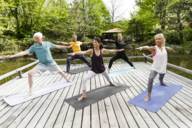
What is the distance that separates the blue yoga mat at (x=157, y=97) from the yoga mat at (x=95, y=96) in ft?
2.12

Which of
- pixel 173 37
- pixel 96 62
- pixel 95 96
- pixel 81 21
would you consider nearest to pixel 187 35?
pixel 173 37

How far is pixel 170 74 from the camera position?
715 cm

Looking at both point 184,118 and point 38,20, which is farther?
point 38,20

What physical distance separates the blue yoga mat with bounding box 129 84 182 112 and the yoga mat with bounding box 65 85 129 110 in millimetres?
645

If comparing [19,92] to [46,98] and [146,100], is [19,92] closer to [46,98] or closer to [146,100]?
[46,98]

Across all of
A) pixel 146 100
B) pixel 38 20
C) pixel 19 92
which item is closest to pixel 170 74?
pixel 146 100

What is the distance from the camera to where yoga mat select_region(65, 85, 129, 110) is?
4.30m

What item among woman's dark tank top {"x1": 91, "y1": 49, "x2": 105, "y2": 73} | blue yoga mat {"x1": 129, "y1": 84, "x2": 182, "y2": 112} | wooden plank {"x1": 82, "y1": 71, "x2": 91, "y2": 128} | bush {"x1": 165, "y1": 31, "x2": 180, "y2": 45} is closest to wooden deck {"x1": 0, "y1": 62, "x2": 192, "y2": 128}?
wooden plank {"x1": 82, "y1": 71, "x2": 91, "y2": 128}

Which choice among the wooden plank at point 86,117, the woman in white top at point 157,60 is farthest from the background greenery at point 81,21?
the wooden plank at point 86,117

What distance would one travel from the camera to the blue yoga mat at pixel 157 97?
4.07 meters

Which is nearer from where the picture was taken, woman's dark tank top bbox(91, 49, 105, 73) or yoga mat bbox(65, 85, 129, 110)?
yoga mat bbox(65, 85, 129, 110)

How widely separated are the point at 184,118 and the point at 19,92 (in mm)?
3823

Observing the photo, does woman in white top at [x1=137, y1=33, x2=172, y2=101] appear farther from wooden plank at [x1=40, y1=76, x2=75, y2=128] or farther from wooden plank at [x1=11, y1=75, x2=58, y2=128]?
wooden plank at [x1=11, y1=75, x2=58, y2=128]

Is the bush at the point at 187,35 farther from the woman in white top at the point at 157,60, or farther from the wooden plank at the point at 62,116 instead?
the wooden plank at the point at 62,116
